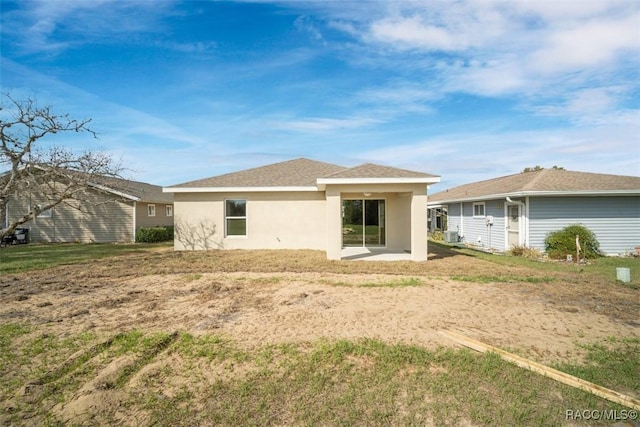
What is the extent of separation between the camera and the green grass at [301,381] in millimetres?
3051

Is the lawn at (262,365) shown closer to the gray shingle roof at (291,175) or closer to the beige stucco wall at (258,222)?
the gray shingle roof at (291,175)

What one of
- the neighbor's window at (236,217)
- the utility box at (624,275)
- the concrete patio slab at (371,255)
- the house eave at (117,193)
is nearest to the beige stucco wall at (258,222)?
the neighbor's window at (236,217)

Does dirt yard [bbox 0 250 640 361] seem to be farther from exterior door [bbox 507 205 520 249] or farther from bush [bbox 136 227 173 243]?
bush [bbox 136 227 173 243]

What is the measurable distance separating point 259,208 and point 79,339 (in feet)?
35.7

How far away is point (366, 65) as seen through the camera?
1414 cm

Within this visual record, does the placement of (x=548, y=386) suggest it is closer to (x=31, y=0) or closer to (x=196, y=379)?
(x=196, y=379)

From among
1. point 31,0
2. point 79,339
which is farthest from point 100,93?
point 79,339

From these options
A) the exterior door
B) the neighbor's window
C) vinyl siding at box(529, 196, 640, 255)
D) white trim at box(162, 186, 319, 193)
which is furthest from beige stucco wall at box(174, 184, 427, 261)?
vinyl siding at box(529, 196, 640, 255)

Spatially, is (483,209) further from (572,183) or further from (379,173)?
(379,173)

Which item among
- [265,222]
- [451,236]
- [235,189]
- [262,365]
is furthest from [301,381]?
[451,236]

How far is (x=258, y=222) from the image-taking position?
1548 cm

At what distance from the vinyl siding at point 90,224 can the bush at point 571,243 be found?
71.8 feet

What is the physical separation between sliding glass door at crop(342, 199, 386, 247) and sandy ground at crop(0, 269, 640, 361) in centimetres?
678

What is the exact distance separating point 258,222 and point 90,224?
12.0 metres
